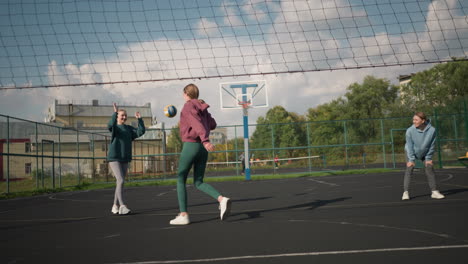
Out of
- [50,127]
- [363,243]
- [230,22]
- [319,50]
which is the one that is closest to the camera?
[363,243]

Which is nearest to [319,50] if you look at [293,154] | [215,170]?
[215,170]

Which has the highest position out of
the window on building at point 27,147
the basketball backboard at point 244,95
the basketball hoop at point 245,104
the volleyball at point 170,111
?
the basketball backboard at point 244,95

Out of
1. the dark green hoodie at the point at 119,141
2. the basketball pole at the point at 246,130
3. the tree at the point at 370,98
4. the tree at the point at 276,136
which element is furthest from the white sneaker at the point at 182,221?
the tree at the point at 370,98

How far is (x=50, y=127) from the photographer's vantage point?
16.0 meters

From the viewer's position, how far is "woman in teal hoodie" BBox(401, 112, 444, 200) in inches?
267

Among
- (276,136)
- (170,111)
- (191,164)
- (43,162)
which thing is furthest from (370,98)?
(191,164)

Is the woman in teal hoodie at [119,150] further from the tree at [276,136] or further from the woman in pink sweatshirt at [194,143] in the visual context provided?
the tree at [276,136]

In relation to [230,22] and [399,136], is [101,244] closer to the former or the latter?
[230,22]

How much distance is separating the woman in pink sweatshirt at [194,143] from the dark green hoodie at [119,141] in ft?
5.92

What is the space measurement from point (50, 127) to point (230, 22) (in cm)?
888

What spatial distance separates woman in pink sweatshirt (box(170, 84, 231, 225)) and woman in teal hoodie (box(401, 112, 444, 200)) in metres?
3.84

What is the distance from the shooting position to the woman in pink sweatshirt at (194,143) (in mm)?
4805

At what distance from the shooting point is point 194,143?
4867 millimetres

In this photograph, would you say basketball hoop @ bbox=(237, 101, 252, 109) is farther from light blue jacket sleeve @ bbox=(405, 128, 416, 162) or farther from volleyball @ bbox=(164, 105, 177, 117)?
light blue jacket sleeve @ bbox=(405, 128, 416, 162)
